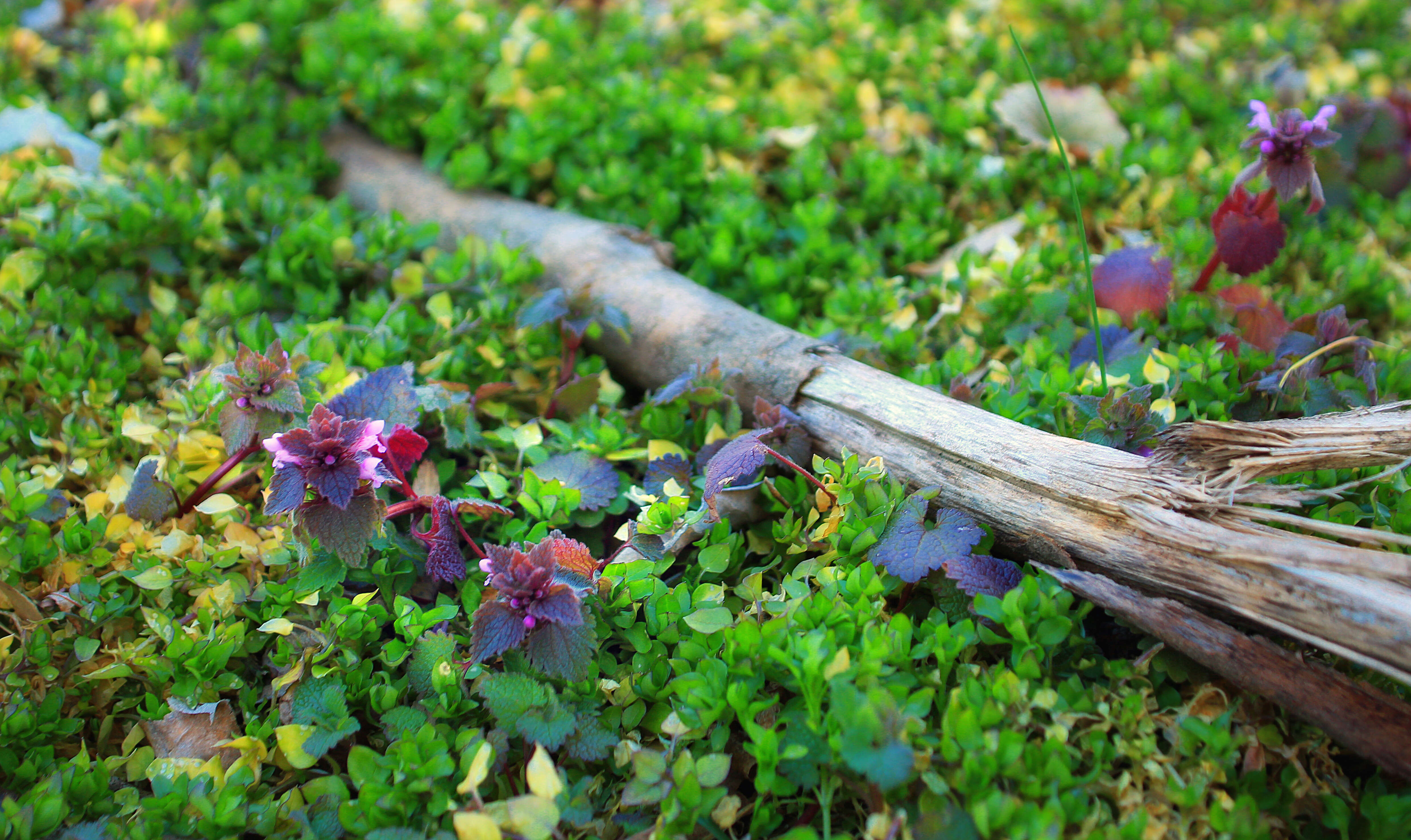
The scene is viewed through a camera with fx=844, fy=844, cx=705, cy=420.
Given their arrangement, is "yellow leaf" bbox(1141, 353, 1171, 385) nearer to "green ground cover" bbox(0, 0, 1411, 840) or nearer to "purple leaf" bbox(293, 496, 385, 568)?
"green ground cover" bbox(0, 0, 1411, 840)

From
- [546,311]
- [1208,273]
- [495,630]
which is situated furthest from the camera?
[1208,273]

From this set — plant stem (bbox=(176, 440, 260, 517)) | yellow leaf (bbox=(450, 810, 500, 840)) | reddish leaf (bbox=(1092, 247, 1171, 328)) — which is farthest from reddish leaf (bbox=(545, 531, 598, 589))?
reddish leaf (bbox=(1092, 247, 1171, 328))

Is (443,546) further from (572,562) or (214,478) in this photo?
(214,478)

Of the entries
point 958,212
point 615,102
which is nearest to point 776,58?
point 615,102

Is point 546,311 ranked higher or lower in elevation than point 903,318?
higher

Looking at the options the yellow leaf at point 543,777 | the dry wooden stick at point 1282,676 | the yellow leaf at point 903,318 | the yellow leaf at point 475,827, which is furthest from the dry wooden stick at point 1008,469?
the yellow leaf at point 475,827

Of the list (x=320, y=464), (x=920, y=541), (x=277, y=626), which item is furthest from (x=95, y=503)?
(x=920, y=541)
